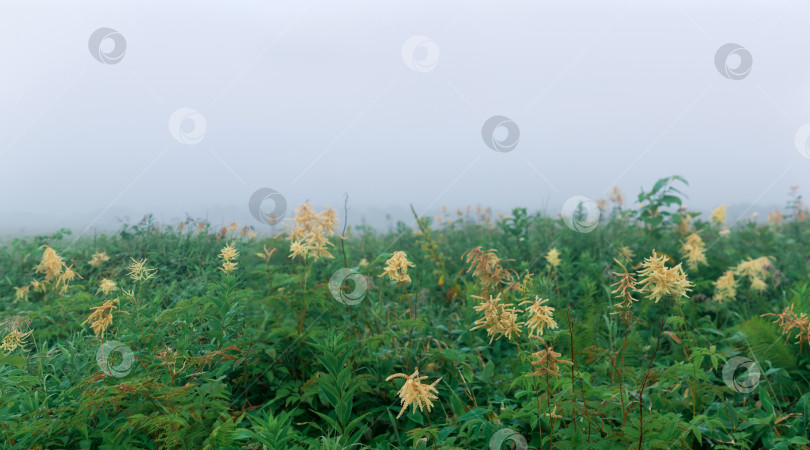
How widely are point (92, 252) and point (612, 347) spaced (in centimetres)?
434

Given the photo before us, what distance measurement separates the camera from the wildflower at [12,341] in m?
2.86

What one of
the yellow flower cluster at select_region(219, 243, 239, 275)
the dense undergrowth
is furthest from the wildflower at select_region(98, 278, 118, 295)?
the yellow flower cluster at select_region(219, 243, 239, 275)

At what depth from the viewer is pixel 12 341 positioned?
2.95 meters

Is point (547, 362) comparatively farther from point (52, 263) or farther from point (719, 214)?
point (719, 214)

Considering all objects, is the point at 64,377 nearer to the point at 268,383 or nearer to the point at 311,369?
the point at 268,383

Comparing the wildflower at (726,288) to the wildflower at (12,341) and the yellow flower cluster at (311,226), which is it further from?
the wildflower at (12,341)

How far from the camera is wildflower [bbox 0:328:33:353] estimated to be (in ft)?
9.39

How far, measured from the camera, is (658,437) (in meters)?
2.12

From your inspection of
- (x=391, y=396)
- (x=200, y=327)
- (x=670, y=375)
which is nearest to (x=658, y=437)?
(x=670, y=375)

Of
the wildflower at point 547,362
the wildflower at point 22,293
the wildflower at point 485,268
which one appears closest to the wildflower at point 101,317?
the wildflower at point 22,293

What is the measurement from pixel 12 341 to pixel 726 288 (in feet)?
18.7

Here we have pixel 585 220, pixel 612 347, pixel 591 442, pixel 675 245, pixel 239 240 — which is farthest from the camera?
pixel 585 220

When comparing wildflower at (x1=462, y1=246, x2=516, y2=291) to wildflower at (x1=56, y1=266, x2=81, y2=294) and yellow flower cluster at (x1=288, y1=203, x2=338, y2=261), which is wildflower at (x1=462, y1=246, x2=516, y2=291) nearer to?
yellow flower cluster at (x1=288, y1=203, x2=338, y2=261)

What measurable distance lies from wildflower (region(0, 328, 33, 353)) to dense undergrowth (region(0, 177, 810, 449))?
13 mm
